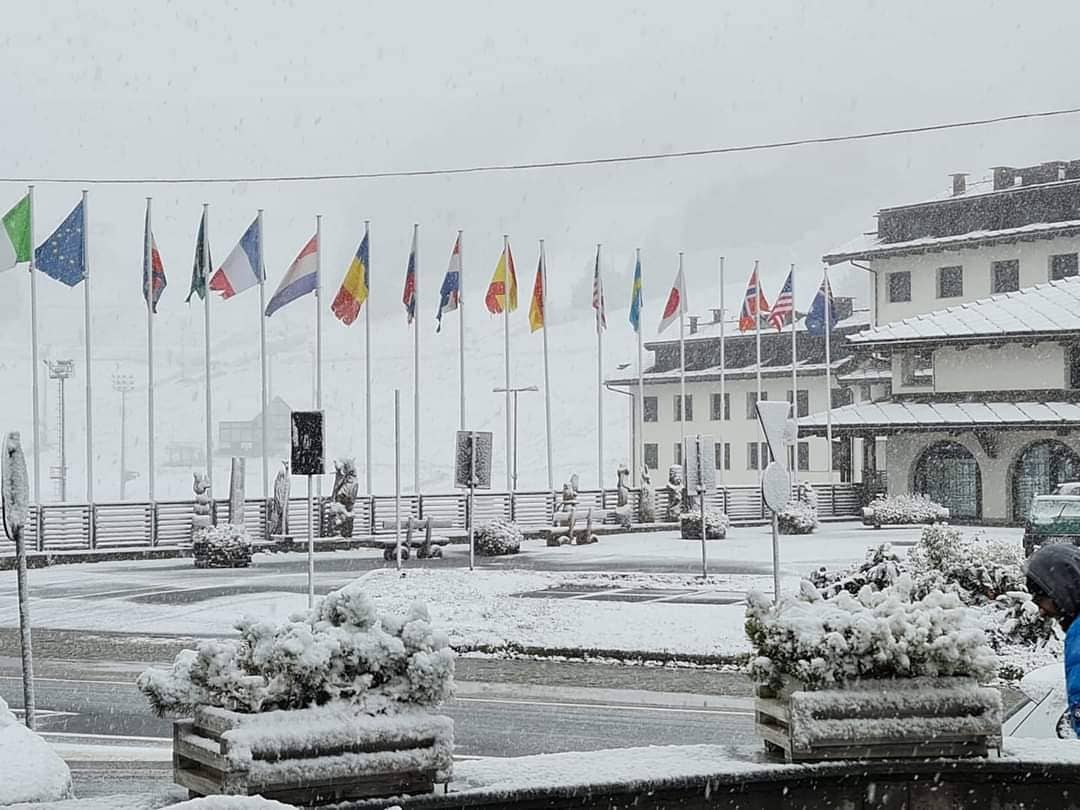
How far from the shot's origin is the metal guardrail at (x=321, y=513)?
43.0m

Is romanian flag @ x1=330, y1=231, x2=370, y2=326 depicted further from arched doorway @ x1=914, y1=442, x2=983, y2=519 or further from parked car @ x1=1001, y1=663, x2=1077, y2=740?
parked car @ x1=1001, y1=663, x2=1077, y2=740

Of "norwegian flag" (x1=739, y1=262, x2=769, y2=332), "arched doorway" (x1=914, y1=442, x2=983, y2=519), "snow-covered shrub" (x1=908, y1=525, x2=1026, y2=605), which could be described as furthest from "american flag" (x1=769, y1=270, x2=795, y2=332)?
"snow-covered shrub" (x1=908, y1=525, x2=1026, y2=605)

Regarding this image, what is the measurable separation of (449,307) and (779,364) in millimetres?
42814

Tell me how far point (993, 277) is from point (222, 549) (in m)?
42.3

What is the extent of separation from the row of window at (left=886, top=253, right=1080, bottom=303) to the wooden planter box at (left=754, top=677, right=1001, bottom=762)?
6125cm

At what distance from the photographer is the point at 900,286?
71.6 meters

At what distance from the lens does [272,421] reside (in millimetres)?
165250

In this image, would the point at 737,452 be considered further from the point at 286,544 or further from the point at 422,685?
the point at 422,685

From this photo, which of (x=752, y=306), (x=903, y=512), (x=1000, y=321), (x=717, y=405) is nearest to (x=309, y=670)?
(x=903, y=512)

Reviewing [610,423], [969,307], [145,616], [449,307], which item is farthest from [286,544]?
[610,423]

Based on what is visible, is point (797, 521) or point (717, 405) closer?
point (797, 521)

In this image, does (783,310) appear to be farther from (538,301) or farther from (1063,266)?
(538,301)

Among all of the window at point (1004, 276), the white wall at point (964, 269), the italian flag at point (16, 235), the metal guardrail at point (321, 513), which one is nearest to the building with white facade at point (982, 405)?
the metal guardrail at point (321, 513)

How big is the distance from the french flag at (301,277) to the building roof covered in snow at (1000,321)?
23.1 metres
